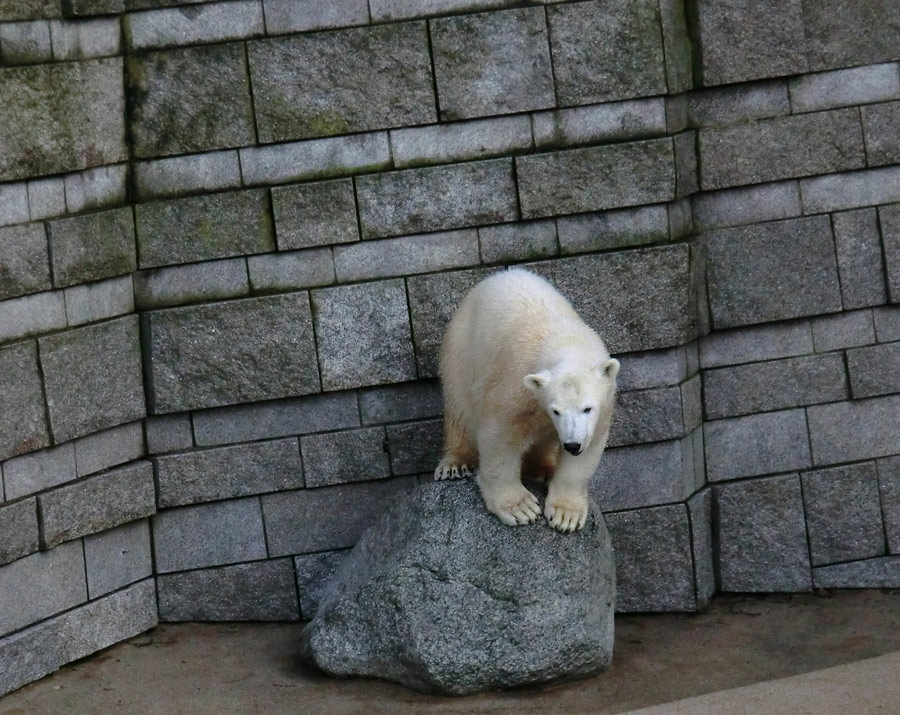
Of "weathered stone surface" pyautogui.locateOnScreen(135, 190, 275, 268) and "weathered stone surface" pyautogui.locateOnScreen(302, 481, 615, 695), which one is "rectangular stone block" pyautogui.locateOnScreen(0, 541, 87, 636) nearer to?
"weathered stone surface" pyautogui.locateOnScreen(302, 481, 615, 695)

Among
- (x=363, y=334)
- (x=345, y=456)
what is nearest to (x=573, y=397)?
(x=363, y=334)

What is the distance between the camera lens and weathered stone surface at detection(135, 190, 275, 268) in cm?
541

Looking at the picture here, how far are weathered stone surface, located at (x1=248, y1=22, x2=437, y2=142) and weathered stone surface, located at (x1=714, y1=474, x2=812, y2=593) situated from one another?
217cm

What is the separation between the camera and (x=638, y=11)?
17.8 feet

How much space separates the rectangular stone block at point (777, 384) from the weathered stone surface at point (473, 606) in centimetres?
116

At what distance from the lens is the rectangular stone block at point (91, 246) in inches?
201

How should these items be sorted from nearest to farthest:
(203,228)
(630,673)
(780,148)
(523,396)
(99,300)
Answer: (523,396), (630,673), (99,300), (203,228), (780,148)

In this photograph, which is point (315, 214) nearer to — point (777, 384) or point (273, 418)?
point (273, 418)

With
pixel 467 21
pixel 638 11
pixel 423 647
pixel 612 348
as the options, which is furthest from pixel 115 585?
pixel 638 11

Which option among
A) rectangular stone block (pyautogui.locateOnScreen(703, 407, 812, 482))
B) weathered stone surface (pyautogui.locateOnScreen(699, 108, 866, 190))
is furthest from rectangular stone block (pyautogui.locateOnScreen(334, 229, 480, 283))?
rectangular stone block (pyautogui.locateOnScreen(703, 407, 812, 482))

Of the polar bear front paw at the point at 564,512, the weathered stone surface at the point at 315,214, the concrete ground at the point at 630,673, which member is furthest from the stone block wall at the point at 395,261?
the polar bear front paw at the point at 564,512

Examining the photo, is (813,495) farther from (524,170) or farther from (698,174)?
(524,170)

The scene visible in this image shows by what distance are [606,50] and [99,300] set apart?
2.28m

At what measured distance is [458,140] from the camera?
17.9 ft
